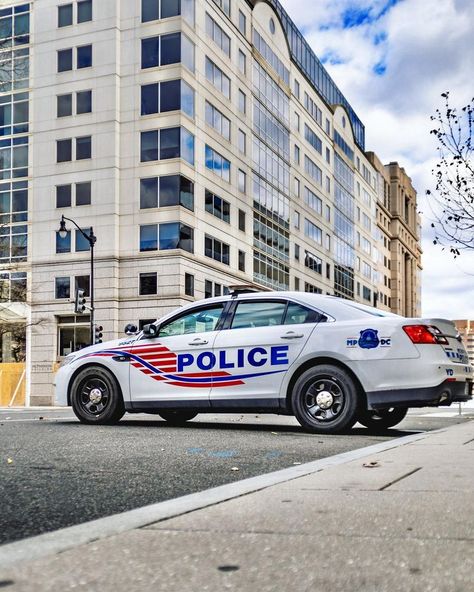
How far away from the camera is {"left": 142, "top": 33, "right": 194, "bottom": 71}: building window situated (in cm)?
3994

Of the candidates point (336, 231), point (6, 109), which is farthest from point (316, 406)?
point (336, 231)

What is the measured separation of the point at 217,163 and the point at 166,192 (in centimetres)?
533

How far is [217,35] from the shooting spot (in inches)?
1742

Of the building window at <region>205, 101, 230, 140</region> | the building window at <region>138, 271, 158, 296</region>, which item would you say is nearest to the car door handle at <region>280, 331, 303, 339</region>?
the building window at <region>138, 271, 158, 296</region>

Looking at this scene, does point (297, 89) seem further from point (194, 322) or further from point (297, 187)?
point (194, 322)

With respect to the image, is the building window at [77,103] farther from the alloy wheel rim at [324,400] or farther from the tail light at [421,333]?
the tail light at [421,333]

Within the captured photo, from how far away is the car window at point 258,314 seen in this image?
912 cm

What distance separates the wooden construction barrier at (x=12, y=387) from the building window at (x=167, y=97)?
49.2 feet

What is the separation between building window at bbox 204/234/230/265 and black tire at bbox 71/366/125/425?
31.6 m

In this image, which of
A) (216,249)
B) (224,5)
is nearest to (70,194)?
(216,249)

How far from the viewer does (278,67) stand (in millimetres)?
54312

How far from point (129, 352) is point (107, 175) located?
3203 cm

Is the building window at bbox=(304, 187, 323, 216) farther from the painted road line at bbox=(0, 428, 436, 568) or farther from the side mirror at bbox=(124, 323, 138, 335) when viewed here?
the painted road line at bbox=(0, 428, 436, 568)

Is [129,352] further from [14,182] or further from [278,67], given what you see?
[278,67]
